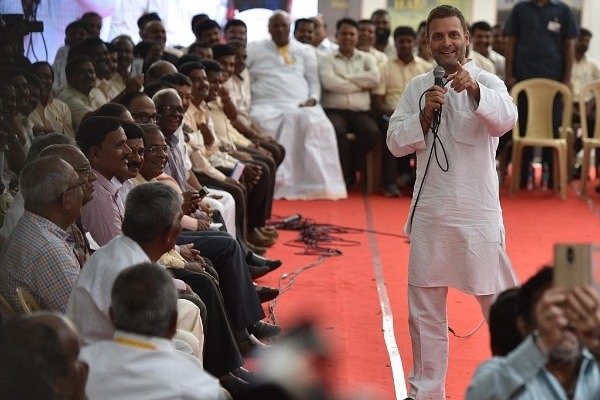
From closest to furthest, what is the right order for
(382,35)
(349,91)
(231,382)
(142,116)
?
(231,382)
(142,116)
(349,91)
(382,35)

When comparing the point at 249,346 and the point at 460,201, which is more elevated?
the point at 460,201

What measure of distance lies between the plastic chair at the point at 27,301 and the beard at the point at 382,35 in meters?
8.79

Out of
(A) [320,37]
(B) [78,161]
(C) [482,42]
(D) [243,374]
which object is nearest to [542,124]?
(C) [482,42]

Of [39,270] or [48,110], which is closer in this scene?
[39,270]

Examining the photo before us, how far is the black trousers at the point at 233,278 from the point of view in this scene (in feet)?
16.7

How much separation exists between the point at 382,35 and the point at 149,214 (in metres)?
8.67

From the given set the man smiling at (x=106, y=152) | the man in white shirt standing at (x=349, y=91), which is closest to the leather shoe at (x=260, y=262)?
the man smiling at (x=106, y=152)

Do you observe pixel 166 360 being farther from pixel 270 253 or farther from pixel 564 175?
pixel 564 175

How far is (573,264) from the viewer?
2369mm

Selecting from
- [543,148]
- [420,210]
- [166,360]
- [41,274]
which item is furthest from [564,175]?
[166,360]

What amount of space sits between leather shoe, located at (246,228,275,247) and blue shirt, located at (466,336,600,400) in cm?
518

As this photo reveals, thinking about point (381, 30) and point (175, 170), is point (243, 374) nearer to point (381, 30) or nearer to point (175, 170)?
point (175, 170)

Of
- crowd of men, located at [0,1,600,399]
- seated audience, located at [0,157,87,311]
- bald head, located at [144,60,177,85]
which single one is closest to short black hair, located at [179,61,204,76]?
crowd of men, located at [0,1,600,399]

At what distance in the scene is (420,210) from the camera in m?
4.32
